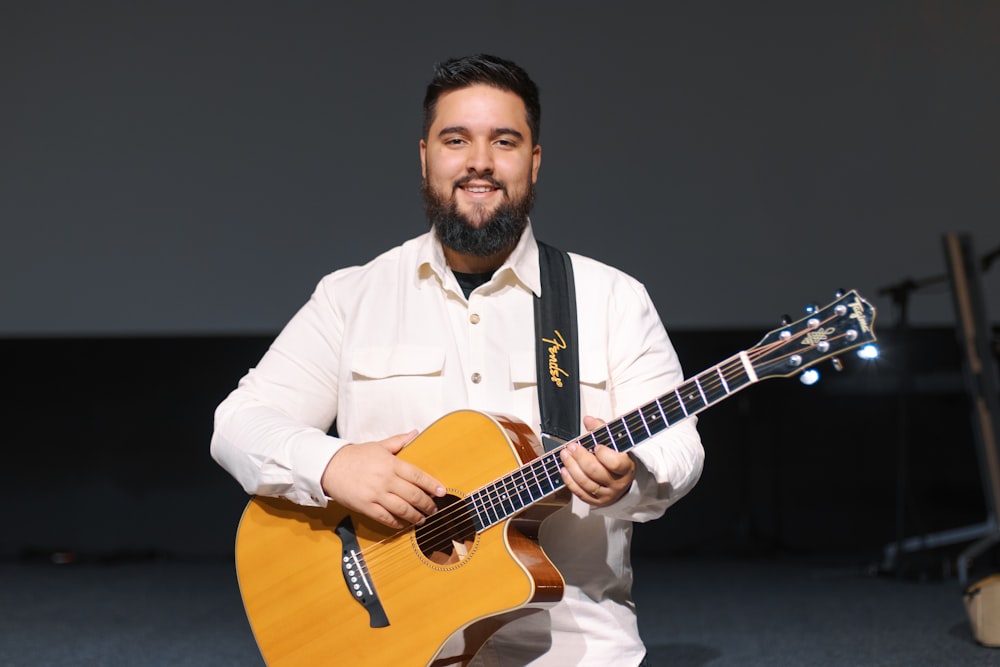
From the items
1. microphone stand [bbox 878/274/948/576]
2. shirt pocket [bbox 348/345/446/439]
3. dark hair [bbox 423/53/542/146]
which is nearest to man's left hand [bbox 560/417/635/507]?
shirt pocket [bbox 348/345/446/439]

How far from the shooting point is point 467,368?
1691 mm

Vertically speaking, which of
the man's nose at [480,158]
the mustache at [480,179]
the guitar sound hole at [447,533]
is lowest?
the guitar sound hole at [447,533]

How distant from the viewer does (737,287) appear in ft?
14.1

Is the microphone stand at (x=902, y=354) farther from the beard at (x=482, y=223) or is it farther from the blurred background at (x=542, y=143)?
the beard at (x=482, y=223)

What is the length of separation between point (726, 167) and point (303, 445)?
10.5 feet

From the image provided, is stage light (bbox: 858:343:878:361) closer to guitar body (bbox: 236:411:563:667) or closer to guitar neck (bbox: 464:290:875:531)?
guitar neck (bbox: 464:290:875:531)

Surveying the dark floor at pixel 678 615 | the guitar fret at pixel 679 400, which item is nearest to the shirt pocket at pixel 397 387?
the guitar fret at pixel 679 400

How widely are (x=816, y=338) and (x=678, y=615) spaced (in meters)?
2.44

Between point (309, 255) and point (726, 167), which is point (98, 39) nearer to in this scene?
point (309, 255)

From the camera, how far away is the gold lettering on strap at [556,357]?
1.63 meters

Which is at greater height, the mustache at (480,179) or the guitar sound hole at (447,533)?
the mustache at (480,179)

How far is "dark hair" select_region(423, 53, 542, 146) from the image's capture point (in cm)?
167

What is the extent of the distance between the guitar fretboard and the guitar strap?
9cm

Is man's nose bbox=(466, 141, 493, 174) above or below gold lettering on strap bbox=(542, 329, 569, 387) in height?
above
